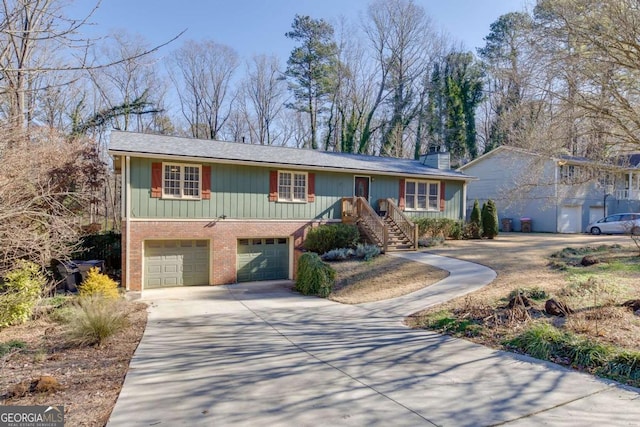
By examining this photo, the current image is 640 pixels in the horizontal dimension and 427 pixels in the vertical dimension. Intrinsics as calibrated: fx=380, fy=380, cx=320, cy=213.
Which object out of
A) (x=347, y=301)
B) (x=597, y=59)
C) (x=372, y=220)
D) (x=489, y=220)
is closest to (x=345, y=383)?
(x=347, y=301)

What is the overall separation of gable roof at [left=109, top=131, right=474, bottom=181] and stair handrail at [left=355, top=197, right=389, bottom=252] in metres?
1.57

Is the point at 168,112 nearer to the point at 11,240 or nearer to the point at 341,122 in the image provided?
the point at 341,122

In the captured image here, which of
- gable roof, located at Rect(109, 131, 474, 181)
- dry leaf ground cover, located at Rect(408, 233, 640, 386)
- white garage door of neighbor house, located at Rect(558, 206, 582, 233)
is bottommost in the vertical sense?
dry leaf ground cover, located at Rect(408, 233, 640, 386)

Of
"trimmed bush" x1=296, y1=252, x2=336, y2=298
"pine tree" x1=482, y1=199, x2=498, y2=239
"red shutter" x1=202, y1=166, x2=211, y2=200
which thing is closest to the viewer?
"trimmed bush" x1=296, y1=252, x2=336, y2=298

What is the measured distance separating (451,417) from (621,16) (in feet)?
27.4

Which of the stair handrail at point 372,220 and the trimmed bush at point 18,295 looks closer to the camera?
the trimmed bush at point 18,295

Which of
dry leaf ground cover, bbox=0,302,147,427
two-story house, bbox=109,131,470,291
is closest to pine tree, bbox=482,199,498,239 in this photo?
two-story house, bbox=109,131,470,291

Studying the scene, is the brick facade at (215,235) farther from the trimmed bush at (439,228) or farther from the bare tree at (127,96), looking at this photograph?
the bare tree at (127,96)

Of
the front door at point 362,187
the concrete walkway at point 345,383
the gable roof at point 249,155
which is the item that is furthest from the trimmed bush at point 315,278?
the front door at point 362,187

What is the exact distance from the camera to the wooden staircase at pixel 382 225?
15734 millimetres

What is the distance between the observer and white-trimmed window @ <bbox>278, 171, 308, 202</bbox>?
16.0m

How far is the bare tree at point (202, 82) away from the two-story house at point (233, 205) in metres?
17.9

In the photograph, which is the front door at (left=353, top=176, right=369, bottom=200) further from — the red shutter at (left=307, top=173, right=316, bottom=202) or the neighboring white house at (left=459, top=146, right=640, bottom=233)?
the neighboring white house at (left=459, top=146, right=640, bottom=233)

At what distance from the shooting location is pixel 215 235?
47.9 ft
